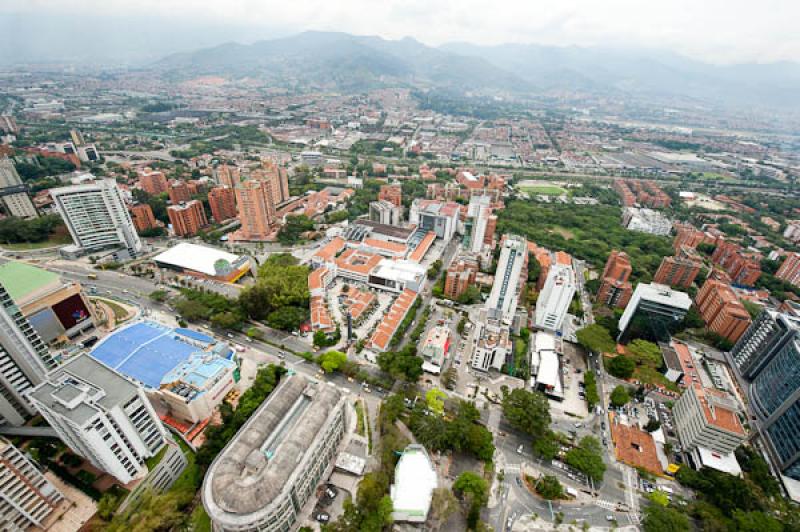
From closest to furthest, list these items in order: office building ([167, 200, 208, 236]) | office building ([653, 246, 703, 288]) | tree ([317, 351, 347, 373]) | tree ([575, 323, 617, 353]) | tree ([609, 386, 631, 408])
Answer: tree ([609, 386, 631, 408]) → tree ([317, 351, 347, 373]) → tree ([575, 323, 617, 353]) → office building ([653, 246, 703, 288]) → office building ([167, 200, 208, 236])

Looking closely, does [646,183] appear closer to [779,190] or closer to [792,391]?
[779,190]

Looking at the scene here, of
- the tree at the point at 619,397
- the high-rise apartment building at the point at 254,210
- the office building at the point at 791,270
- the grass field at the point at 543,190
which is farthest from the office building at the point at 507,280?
the grass field at the point at 543,190

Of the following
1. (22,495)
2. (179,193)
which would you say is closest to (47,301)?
(22,495)

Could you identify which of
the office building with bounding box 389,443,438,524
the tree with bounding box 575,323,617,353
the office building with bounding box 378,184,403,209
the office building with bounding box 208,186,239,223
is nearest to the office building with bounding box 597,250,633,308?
the tree with bounding box 575,323,617,353

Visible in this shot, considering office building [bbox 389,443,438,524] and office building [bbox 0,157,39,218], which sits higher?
office building [bbox 0,157,39,218]

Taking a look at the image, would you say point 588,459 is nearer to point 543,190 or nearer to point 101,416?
point 101,416

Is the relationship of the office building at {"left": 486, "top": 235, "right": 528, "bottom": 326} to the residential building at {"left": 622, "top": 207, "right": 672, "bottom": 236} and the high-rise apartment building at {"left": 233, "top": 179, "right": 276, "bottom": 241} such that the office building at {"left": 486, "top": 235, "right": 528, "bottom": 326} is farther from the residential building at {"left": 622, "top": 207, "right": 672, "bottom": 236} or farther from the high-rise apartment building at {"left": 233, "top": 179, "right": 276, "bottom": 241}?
the residential building at {"left": 622, "top": 207, "right": 672, "bottom": 236}

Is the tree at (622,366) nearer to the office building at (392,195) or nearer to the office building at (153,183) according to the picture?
the office building at (392,195)
